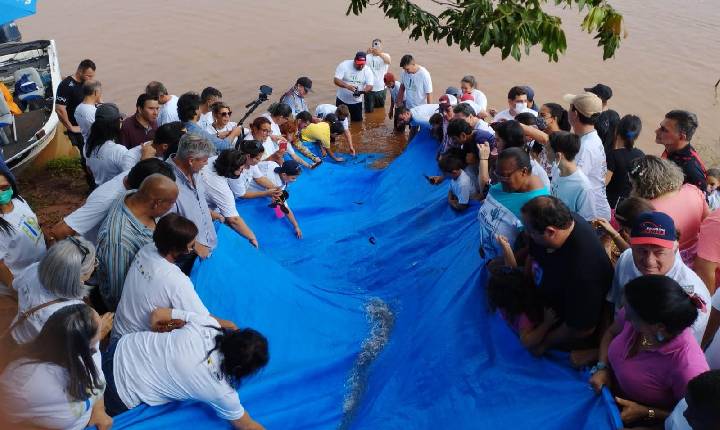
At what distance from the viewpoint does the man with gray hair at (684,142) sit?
4074mm

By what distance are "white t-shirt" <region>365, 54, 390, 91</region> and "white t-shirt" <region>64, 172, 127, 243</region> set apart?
260 inches

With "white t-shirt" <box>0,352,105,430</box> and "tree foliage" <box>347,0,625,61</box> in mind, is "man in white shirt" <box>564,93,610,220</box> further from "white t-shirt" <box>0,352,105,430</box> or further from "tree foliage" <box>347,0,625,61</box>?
"white t-shirt" <box>0,352,105,430</box>

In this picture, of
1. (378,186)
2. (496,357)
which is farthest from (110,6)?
(496,357)

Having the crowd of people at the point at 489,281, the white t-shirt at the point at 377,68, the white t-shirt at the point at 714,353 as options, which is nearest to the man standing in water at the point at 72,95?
the crowd of people at the point at 489,281

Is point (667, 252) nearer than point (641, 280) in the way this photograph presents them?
No

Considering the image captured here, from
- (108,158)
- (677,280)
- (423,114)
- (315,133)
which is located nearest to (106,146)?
(108,158)

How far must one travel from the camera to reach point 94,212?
378cm

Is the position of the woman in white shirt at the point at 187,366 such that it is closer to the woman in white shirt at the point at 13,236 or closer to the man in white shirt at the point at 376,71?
the woman in white shirt at the point at 13,236

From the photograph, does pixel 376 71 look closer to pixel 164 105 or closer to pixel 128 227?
→ pixel 164 105

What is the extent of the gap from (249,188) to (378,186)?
1.76 metres

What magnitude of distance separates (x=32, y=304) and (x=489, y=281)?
2.41 metres

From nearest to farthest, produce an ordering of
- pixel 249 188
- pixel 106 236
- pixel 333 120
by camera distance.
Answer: pixel 106 236 → pixel 249 188 → pixel 333 120

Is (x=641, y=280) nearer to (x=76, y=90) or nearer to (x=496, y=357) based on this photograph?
(x=496, y=357)

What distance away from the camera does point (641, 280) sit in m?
2.26
